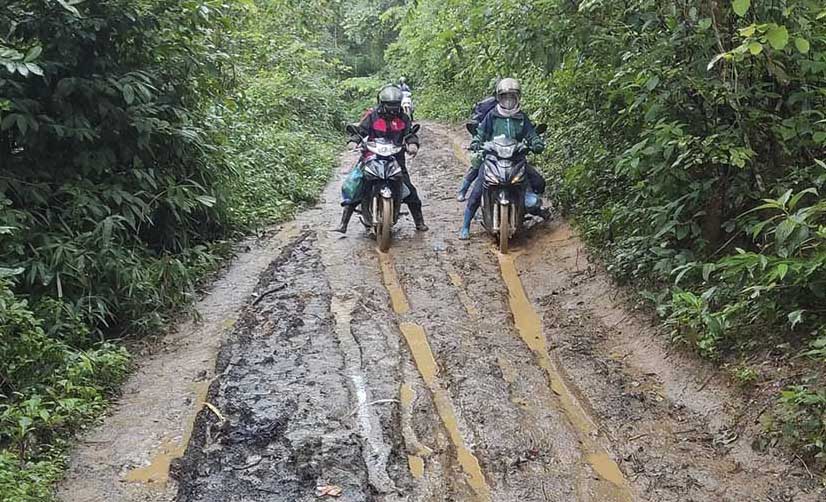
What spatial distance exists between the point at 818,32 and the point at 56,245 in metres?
5.85

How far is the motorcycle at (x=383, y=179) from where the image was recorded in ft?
27.3

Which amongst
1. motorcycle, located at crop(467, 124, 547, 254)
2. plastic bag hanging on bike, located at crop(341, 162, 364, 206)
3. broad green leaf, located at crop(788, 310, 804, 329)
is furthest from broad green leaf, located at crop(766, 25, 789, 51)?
plastic bag hanging on bike, located at crop(341, 162, 364, 206)

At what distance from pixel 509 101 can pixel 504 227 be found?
1.52 meters

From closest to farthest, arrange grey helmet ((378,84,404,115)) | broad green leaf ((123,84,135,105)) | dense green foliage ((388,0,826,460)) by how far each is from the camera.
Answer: dense green foliage ((388,0,826,460))
broad green leaf ((123,84,135,105))
grey helmet ((378,84,404,115))

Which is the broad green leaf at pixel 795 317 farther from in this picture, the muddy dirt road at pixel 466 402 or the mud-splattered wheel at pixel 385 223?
the mud-splattered wheel at pixel 385 223

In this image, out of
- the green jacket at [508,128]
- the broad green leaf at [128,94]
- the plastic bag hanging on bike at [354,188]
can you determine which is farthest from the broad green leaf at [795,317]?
the plastic bag hanging on bike at [354,188]

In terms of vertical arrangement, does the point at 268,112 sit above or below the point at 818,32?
below

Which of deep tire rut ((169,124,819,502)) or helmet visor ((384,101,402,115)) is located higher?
helmet visor ((384,101,402,115))

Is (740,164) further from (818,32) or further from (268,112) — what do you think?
(268,112)

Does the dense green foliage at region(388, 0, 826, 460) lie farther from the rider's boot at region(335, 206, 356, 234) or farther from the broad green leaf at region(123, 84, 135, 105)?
the broad green leaf at region(123, 84, 135, 105)

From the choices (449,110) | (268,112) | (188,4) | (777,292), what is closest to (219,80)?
(188,4)

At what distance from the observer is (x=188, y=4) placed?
261 inches

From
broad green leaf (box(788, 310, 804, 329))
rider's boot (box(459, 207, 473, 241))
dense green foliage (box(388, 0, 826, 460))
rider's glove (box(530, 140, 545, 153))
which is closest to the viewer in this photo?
broad green leaf (box(788, 310, 804, 329))

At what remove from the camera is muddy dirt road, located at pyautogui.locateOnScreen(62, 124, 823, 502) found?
3.98 meters
